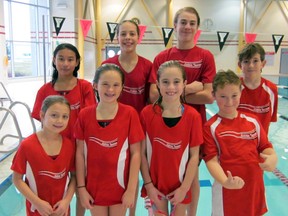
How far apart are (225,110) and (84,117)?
0.93 meters

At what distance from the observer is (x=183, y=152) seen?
1.96 meters

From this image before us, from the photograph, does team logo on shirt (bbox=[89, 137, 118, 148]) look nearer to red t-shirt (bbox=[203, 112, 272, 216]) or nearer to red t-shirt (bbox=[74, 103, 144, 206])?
red t-shirt (bbox=[74, 103, 144, 206])

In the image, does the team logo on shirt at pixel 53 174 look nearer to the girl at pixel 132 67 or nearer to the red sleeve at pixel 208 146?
the girl at pixel 132 67

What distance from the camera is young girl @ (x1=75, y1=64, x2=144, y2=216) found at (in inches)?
76.1

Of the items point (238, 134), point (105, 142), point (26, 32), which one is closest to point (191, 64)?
point (238, 134)

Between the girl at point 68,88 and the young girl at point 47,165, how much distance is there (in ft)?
1.04

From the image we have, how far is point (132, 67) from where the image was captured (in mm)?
2391

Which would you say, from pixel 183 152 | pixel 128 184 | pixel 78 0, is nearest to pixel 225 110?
pixel 183 152

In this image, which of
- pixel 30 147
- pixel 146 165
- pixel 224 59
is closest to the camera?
pixel 30 147

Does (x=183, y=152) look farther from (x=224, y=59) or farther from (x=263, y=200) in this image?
(x=224, y=59)

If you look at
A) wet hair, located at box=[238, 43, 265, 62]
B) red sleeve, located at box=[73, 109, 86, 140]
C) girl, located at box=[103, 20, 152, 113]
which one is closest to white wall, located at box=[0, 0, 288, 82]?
girl, located at box=[103, 20, 152, 113]

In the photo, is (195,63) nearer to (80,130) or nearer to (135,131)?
(135,131)

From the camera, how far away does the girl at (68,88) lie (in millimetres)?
2277

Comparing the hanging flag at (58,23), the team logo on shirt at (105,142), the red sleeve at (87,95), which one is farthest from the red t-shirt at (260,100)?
the hanging flag at (58,23)
